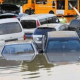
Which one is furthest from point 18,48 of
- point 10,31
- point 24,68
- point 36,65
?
point 10,31

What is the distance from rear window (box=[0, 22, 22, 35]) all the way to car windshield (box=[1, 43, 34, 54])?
3541 mm

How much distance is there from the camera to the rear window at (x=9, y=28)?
19.7m

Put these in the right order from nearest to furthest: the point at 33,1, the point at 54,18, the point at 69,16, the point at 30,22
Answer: the point at 30,22
the point at 54,18
the point at 69,16
the point at 33,1

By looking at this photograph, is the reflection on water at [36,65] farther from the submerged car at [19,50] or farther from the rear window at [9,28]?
the rear window at [9,28]

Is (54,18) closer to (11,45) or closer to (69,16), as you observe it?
(11,45)

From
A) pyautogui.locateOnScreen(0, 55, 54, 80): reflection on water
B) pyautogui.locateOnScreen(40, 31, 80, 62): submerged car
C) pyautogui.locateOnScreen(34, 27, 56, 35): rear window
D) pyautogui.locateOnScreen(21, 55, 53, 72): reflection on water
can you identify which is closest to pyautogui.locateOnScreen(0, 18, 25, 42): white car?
pyautogui.locateOnScreen(34, 27, 56, 35): rear window

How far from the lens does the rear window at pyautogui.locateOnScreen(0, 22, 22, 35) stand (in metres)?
19.7

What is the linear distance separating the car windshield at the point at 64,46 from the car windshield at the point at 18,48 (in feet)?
2.86

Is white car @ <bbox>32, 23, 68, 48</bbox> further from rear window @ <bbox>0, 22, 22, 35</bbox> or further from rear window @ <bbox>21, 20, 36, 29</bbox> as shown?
rear window @ <bbox>21, 20, 36, 29</bbox>

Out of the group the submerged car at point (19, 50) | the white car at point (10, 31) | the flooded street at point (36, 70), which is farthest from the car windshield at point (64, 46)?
the white car at point (10, 31)

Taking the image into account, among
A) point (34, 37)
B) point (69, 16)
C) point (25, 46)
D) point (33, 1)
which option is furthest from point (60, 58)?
point (33, 1)

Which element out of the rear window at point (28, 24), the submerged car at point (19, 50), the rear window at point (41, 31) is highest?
the submerged car at point (19, 50)

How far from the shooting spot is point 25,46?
16.0 m

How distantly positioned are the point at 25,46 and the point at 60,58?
185 cm
